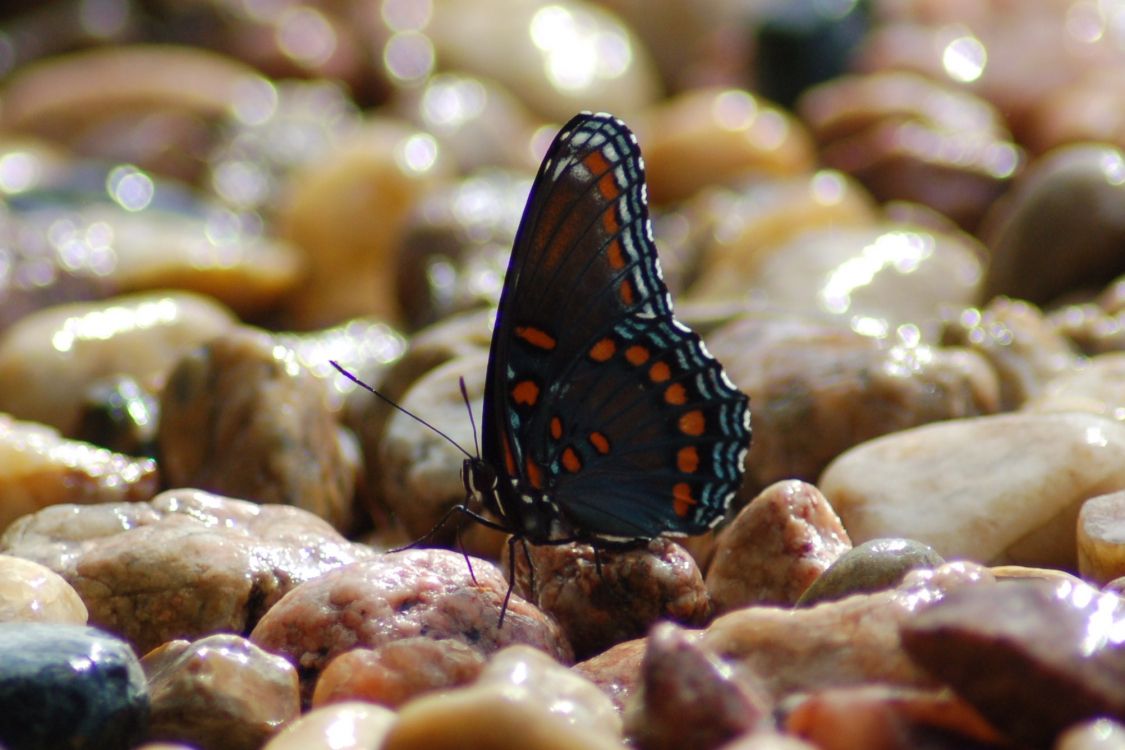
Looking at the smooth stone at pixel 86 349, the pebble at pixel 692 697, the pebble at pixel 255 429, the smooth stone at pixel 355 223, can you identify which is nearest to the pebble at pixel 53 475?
the pebble at pixel 255 429

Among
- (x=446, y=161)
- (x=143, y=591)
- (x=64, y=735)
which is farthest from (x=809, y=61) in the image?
(x=64, y=735)

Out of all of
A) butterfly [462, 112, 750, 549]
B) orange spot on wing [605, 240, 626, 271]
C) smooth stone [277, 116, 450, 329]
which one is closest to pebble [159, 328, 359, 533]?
butterfly [462, 112, 750, 549]

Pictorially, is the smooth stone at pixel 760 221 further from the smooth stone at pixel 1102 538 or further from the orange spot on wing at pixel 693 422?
the smooth stone at pixel 1102 538

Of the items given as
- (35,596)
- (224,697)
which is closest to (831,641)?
(224,697)

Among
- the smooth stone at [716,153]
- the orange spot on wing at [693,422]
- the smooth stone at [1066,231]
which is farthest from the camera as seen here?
the smooth stone at [716,153]

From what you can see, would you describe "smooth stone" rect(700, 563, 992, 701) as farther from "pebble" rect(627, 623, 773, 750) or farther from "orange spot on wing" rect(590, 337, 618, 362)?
"orange spot on wing" rect(590, 337, 618, 362)

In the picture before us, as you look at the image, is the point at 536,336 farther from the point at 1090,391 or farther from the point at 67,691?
the point at 1090,391
